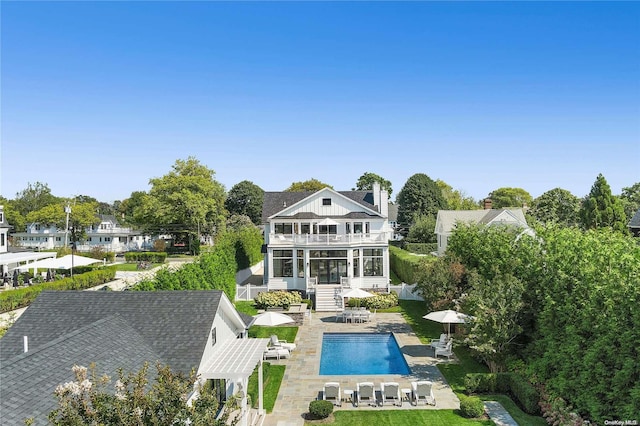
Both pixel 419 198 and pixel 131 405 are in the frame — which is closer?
pixel 131 405

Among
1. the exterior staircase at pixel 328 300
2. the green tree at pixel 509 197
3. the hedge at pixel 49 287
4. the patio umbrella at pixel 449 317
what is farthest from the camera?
the green tree at pixel 509 197

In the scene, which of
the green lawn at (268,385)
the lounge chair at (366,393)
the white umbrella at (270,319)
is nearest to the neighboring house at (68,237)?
the white umbrella at (270,319)

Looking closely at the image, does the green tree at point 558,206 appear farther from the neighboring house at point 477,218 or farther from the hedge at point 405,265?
the hedge at point 405,265

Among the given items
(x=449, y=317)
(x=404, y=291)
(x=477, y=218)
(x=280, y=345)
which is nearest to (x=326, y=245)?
(x=404, y=291)

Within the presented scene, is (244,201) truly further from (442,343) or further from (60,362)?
(60,362)

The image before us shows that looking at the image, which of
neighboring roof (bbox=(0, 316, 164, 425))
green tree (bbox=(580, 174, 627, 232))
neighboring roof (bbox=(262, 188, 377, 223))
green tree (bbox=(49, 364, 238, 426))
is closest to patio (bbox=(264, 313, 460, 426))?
neighboring roof (bbox=(0, 316, 164, 425))

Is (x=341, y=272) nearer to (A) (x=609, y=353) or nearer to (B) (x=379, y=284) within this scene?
(B) (x=379, y=284)

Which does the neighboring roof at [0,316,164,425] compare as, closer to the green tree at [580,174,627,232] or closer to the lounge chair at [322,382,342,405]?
the lounge chair at [322,382,342,405]
